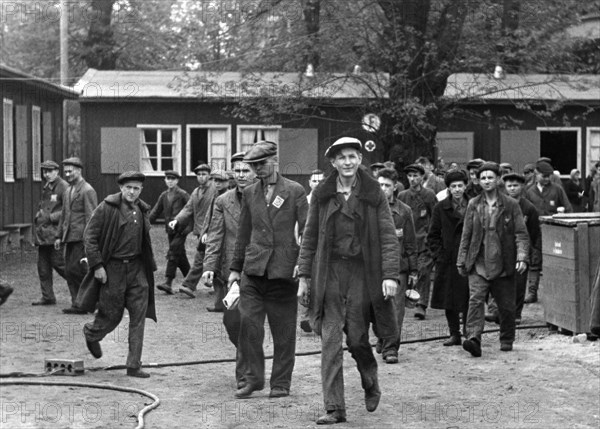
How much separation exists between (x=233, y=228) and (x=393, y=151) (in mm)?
11839

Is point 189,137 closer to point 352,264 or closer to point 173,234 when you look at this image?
point 173,234

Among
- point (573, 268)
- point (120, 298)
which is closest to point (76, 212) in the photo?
point (120, 298)

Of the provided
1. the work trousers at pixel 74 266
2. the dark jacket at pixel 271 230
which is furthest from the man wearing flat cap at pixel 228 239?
the work trousers at pixel 74 266

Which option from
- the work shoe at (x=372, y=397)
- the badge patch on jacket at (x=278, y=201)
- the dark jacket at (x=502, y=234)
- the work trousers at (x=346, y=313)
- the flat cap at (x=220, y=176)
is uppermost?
the flat cap at (x=220, y=176)

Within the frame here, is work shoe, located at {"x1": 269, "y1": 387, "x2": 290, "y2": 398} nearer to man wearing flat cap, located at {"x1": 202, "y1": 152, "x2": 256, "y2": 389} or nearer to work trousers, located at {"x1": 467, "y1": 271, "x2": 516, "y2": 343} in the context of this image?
man wearing flat cap, located at {"x1": 202, "y1": 152, "x2": 256, "y2": 389}

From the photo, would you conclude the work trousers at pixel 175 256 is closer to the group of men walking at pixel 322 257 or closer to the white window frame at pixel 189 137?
the group of men walking at pixel 322 257

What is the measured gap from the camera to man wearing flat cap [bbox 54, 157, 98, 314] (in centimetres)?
1571

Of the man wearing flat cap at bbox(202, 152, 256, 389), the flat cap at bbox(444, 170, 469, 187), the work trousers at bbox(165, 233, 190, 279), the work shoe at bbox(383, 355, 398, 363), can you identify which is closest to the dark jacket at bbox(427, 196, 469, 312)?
the flat cap at bbox(444, 170, 469, 187)

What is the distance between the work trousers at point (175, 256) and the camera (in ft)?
60.6

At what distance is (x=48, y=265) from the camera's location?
1645 centimetres

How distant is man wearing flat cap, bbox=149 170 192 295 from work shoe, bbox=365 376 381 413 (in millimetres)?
8844

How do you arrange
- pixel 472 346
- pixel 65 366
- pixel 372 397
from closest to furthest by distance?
1. pixel 372 397
2. pixel 65 366
3. pixel 472 346

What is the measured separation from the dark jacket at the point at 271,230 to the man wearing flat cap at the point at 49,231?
Result: 6791 mm

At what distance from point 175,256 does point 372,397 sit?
9643 millimetres
